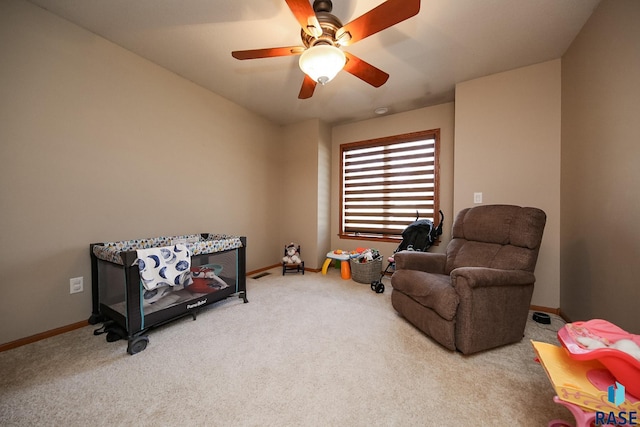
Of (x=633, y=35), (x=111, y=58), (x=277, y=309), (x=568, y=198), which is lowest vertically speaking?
(x=277, y=309)

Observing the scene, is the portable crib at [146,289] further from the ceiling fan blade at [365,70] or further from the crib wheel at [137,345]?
the ceiling fan blade at [365,70]

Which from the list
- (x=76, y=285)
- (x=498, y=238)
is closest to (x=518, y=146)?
(x=498, y=238)

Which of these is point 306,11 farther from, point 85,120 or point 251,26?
point 85,120

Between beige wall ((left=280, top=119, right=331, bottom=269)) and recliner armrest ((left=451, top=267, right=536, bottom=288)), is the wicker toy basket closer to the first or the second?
beige wall ((left=280, top=119, right=331, bottom=269))

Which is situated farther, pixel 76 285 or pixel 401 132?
pixel 401 132

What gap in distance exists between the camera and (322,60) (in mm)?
1453

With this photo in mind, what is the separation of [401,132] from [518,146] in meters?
1.48

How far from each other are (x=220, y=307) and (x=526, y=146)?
12.0ft

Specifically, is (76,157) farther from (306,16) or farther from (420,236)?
(420,236)

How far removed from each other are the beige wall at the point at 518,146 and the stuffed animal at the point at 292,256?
236 cm

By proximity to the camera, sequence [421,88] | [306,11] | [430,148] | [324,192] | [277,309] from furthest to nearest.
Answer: [324,192] < [430,148] < [421,88] < [277,309] < [306,11]

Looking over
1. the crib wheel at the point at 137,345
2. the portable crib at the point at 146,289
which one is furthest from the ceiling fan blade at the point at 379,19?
the crib wheel at the point at 137,345

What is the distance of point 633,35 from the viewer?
4.60 feet

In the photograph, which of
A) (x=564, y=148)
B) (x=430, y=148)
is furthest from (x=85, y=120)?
(x=564, y=148)
